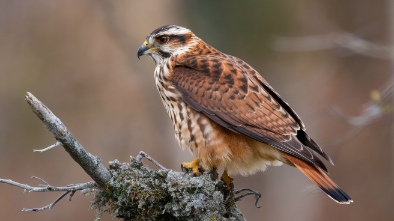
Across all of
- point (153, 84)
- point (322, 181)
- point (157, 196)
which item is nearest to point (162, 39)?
point (322, 181)

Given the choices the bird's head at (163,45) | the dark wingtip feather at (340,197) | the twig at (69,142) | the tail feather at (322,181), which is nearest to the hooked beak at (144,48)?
the bird's head at (163,45)

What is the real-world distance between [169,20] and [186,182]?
9.45 metres

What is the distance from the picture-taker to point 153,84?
42.1 feet

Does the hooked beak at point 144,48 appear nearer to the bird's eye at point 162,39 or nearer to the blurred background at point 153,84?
the bird's eye at point 162,39

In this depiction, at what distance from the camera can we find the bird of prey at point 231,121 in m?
4.77

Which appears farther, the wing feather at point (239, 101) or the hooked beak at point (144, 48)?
the hooked beak at point (144, 48)

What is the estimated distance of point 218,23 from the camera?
1418 cm

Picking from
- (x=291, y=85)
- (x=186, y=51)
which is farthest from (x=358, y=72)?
(x=186, y=51)

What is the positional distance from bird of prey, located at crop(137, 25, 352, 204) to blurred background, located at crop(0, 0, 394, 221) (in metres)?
5.72

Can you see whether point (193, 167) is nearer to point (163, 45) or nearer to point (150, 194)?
point (150, 194)

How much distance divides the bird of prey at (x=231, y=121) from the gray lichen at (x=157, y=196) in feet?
2.26

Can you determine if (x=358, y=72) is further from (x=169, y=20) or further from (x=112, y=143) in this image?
(x=112, y=143)

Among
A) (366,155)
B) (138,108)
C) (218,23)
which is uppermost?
(218,23)

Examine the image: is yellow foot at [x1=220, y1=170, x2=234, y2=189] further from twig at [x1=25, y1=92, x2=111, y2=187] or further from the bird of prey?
twig at [x1=25, y1=92, x2=111, y2=187]
